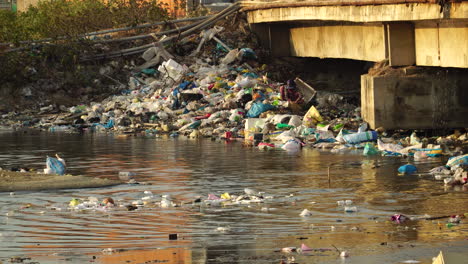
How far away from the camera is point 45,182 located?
44.8ft

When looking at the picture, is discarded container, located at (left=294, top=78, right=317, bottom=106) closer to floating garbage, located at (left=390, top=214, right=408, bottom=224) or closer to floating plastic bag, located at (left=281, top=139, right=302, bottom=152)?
floating plastic bag, located at (left=281, top=139, right=302, bottom=152)

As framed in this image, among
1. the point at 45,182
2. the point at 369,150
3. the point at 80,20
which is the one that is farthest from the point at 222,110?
the point at 45,182

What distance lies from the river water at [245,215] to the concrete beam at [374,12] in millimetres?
2439

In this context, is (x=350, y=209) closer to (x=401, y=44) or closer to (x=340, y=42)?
(x=401, y=44)

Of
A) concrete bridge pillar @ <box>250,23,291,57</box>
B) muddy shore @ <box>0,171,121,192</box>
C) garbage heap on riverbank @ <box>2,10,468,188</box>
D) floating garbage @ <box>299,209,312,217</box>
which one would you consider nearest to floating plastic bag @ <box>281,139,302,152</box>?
garbage heap on riverbank @ <box>2,10,468,188</box>

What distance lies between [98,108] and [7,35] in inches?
264

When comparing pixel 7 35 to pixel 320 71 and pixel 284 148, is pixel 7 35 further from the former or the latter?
pixel 284 148

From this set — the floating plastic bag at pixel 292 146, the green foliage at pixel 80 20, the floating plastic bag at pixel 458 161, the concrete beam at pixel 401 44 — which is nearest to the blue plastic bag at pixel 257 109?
the concrete beam at pixel 401 44

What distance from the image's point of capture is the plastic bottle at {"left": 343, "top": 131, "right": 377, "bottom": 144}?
18516mm

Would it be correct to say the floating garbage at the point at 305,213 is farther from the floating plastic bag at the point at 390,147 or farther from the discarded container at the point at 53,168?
the floating plastic bag at the point at 390,147

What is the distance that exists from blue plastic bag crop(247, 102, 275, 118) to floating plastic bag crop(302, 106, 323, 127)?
1.75m

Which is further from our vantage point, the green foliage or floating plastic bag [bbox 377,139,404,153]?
the green foliage

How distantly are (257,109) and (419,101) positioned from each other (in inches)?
172

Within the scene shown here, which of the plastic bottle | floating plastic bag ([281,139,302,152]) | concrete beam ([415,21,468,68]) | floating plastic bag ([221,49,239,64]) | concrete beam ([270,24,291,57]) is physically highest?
concrete beam ([270,24,291,57])
